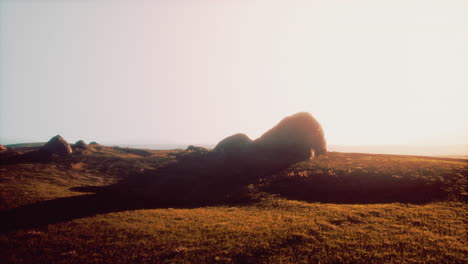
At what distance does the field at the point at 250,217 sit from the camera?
1289cm

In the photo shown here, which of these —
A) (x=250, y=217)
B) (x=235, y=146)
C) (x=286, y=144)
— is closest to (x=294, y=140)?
(x=286, y=144)

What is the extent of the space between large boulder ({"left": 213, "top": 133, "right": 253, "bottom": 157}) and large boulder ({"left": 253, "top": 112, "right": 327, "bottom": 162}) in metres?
3.19

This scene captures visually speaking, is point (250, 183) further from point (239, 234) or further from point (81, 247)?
point (81, 247)

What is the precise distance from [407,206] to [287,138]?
3125cm

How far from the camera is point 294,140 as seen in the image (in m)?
50.4

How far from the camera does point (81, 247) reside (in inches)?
584

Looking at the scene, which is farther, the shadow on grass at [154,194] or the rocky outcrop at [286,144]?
the rocky outcrop at [286,144]

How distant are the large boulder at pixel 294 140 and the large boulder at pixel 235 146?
319cm

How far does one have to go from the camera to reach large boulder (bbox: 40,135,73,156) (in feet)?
173

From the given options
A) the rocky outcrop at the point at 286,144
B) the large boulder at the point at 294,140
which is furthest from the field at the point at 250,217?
the large boulder at the point at 294,140

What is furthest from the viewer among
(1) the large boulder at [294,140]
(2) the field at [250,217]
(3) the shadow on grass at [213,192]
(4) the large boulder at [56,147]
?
(4) the large boulder at [56,147]

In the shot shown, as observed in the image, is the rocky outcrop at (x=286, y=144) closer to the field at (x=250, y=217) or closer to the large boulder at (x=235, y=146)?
the large boulder at (x=235, y=146)

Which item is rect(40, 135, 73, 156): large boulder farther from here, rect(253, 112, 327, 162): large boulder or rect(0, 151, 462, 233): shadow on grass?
rect(253, 112, 327, 162): large boulder

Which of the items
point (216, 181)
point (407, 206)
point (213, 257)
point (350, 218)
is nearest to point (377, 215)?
point (350, 218)
